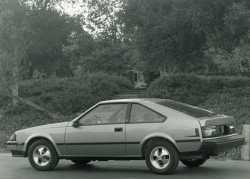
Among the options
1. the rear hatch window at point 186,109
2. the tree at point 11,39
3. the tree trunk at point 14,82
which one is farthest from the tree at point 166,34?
the rear hatch window at point 186,109

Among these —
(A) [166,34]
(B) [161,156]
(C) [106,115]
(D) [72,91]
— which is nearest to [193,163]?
(B) [161,156]

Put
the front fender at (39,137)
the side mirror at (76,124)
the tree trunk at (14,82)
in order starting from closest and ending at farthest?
the side mirror at (76,124), the front fender at (39,137), the tree trunk at (14,82)

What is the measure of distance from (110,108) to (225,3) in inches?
560

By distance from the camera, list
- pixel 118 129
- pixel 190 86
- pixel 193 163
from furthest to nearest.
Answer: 1. pixel 190 86
2. pixel 193 163
3. pixel 118 129

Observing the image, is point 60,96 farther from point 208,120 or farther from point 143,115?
point 208,120

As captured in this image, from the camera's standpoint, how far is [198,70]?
54594 millimetres

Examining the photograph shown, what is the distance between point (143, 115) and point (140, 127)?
1.02 feet

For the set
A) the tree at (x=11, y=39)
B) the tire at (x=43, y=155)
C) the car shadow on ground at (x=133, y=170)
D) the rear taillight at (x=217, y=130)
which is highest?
the tree at (x=11, y=39)

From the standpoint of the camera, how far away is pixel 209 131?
33.4 ft

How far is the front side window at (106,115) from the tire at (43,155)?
0.93 m

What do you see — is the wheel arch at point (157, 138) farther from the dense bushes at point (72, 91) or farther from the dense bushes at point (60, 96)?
the dense bushes at point (72, 91)

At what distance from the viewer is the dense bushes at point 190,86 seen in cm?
2700

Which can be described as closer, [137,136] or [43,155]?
[137,136]

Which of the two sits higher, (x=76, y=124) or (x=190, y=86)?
(x=190, y=86)
